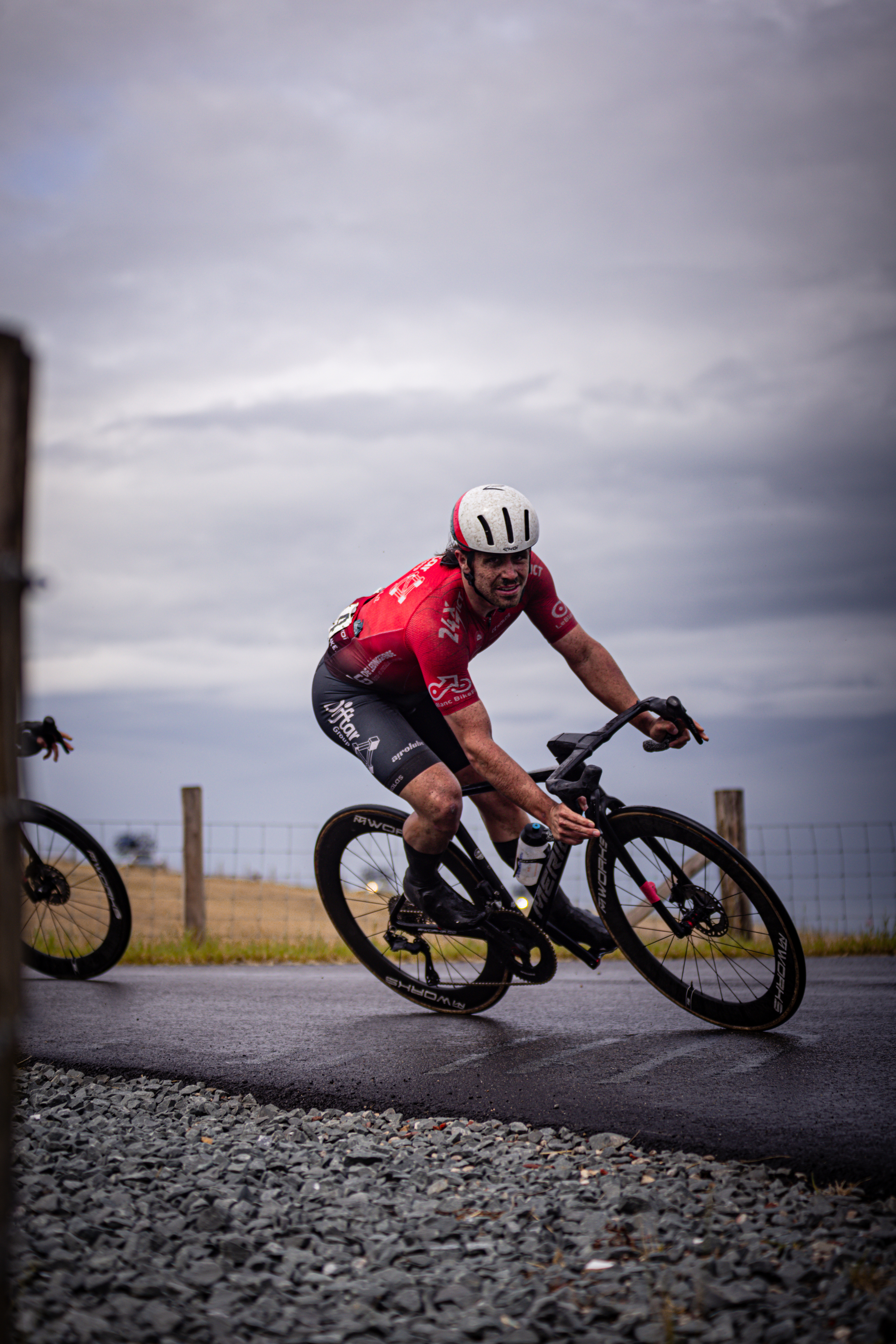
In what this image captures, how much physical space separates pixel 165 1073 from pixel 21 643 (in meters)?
3.18

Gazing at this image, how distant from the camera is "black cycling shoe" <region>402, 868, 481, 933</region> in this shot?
16.4ft

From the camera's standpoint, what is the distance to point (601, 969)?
342 inches

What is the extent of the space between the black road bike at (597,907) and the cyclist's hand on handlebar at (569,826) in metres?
0.14

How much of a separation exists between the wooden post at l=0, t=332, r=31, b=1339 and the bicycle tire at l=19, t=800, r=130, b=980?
4811 millimetres

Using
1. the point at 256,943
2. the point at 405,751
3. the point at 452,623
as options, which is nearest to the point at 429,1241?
the point at 405,751

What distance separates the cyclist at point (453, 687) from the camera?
14.9 ft

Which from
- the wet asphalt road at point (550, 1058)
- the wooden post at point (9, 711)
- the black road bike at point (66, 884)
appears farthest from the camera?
the black road bike at point (66, 884)

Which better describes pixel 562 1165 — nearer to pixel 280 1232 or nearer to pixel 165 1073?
pixel 280 1232

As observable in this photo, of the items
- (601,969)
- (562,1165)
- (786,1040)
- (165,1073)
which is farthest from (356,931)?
(601,969)

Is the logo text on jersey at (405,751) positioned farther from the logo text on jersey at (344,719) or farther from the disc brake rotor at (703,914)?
the disc brake rotor at (703,914)

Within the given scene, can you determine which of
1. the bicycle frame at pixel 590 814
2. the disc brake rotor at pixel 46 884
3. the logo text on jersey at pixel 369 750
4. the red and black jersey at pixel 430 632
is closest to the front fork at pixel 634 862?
the bicycle frame at pixel 590 814

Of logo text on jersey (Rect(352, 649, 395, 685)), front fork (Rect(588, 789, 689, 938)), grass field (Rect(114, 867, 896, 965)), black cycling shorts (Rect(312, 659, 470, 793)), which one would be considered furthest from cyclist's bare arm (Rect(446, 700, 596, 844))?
grass field (Rect(114, 867, 896, 965))

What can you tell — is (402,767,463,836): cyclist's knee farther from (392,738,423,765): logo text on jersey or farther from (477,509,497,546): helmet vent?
(477,509,497,546): helmet vent

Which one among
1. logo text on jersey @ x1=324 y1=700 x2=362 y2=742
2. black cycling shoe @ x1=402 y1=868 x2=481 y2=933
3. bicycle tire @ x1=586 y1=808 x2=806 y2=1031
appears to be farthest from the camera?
logo text on jersey @ x1=324 y1=700 x2=362 y2=742
